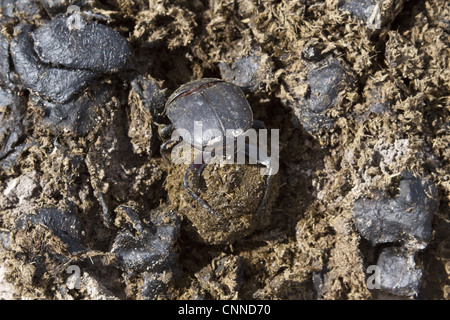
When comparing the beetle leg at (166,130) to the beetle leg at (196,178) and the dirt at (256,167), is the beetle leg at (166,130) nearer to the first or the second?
the dirt at (256,167)

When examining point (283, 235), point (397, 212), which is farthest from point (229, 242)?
point (397, 212)

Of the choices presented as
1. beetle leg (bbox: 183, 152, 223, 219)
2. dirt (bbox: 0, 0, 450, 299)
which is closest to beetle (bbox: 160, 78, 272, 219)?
beetle leg (bbox: 183, 152, 223, 219)

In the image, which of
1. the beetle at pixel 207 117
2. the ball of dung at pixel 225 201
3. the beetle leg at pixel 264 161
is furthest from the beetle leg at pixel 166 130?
the beetle leg at pixel 264 161

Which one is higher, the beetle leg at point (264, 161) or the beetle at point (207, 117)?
the beetle at point (207, 117)

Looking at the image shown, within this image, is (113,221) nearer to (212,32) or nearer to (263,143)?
(263,143)

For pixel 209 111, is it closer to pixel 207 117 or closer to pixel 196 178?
pixel 207 117

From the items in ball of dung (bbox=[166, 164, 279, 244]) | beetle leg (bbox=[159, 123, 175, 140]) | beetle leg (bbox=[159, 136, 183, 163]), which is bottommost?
ball of dung (bbox=[166, 164, 279, 244])

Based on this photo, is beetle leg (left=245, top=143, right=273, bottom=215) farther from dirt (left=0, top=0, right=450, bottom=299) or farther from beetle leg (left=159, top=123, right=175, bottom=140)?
beetle leg (left=159, top=123, right=175, bottom=140)
